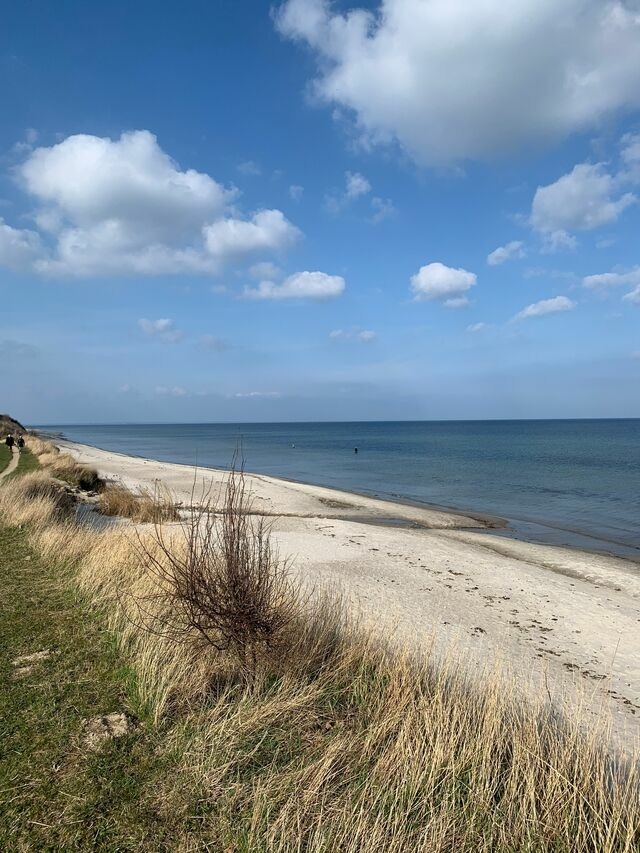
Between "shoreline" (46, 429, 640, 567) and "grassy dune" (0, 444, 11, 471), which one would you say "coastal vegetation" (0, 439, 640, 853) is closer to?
"shoreline" (46, 429, 640, 567)

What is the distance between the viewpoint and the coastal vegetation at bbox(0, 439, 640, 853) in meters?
3.58

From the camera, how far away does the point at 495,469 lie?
51812mm

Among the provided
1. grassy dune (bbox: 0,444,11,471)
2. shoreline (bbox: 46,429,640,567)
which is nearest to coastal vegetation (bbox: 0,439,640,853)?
shoreline (bbox: 46,429,640,567)

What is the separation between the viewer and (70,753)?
14.0 ft

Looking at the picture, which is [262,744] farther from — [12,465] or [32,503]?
[12,465]

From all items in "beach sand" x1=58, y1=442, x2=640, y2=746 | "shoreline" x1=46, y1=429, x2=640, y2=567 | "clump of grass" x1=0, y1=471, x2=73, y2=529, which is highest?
"clump of grass" x1=0, y1=471, x2=73, y2=529

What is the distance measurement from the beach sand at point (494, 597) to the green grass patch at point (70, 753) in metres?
3.29

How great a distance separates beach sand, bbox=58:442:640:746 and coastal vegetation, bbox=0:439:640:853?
785 mm

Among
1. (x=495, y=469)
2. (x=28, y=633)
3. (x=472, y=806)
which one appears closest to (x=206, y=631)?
(x=28, y=633)

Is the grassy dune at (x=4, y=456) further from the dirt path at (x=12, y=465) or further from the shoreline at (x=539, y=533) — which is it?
the shoreline at (x=539, y=533)

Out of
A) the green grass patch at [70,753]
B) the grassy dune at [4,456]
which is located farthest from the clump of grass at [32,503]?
the grassy dune at [4,456]

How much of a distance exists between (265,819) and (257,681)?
1.87m

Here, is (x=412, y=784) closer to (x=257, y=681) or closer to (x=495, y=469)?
(x=257, y=681)

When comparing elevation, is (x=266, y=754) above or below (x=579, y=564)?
above
